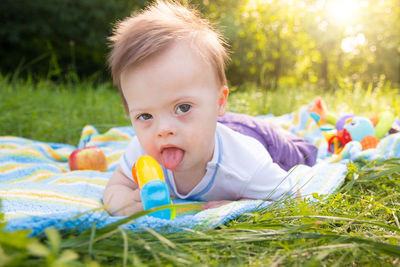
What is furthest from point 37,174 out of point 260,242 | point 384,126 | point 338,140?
point 384,126

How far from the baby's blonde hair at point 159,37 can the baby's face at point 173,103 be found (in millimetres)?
34

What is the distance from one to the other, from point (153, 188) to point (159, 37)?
1.94ft

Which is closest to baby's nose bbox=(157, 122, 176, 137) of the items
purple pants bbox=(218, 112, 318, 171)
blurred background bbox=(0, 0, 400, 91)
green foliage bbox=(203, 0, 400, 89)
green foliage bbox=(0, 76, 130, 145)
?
purple pants bbox=(218, 112, 318, 171)

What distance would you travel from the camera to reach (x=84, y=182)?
76.6 inches

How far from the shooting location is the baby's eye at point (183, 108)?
1.42 metres

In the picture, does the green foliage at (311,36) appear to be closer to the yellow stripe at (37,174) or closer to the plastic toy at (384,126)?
the plastic toy at (384,126)

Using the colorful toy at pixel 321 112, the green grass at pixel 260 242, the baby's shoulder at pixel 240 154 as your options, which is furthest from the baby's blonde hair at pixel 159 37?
the colorful toy at pixel 321 112

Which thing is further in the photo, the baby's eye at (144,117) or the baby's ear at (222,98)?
the baby's ear at (222,98)

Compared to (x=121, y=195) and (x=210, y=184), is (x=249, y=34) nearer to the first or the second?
(x=210, y=184)

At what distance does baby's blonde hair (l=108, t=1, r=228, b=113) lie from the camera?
55.2 inches

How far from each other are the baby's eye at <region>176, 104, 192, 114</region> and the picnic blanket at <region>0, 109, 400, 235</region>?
0.40 meters

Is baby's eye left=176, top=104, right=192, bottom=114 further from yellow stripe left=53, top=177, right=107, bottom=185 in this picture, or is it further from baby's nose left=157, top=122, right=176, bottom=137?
yellow stripe left=53, top=177, right=107, bottom=185

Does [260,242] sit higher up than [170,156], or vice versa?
[170,156]

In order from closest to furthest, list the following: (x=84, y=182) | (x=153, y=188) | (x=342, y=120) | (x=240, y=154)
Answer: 1. (x=153, y=188)
2. (x=240, y=154)
3. (x=84, y=182)
4. (x=342, y=120)
